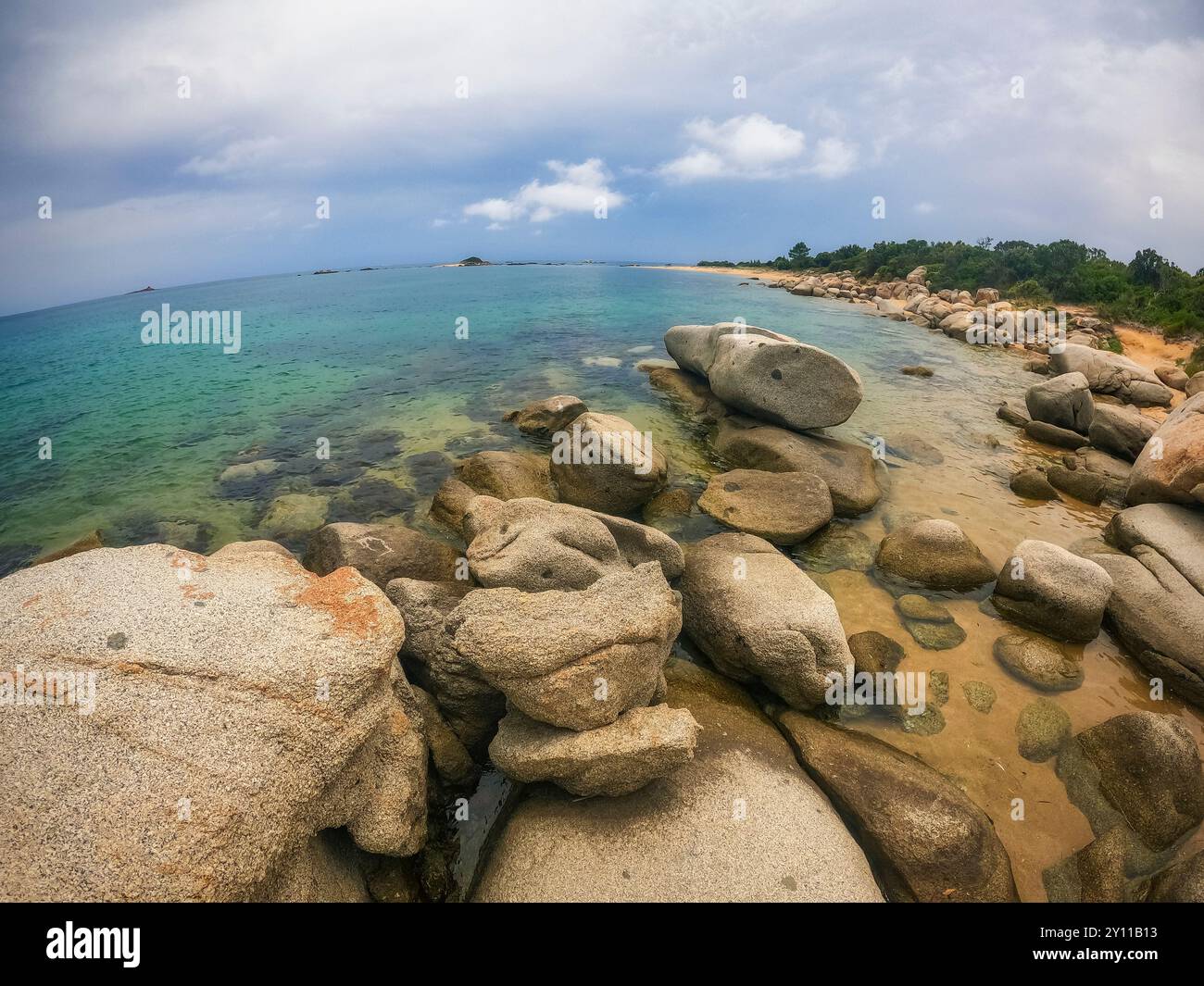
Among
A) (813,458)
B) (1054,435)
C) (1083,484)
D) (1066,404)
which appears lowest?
(1083,484)

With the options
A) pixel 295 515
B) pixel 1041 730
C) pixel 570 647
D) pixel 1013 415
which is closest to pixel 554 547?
pixel 570 647

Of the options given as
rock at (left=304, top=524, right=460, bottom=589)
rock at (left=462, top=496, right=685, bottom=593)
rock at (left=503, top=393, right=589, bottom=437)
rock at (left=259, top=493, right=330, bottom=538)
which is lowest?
rock at (left=259, top=493, right=330, bottom=538)

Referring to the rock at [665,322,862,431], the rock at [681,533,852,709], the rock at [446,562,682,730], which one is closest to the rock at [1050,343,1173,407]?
the rock at [665,322,862,431]

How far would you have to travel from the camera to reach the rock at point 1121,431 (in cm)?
1322

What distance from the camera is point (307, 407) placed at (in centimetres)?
2025

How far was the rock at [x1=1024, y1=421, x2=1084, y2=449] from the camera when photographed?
1489cm

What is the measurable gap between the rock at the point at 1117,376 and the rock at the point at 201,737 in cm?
2370

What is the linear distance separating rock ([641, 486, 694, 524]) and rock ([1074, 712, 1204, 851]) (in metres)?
6.81

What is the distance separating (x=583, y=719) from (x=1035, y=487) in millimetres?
12025

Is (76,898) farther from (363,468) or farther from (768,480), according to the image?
(363,468)

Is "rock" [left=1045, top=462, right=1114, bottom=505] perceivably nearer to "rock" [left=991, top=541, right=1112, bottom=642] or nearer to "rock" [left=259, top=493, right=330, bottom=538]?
"rock" [left=991, top=541, right=1112, bottom=642]

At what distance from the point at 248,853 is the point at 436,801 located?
2078 millimetres

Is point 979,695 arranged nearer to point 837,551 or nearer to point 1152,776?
point 1152,776
